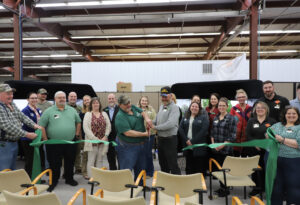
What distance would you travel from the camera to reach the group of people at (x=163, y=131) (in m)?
2.41

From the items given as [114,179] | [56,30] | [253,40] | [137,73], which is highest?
[56,30]

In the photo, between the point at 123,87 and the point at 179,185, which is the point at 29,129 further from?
the point at 123,87

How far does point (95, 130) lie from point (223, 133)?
2.03 meters

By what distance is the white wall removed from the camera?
26.8 feet

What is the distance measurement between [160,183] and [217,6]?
6137mm

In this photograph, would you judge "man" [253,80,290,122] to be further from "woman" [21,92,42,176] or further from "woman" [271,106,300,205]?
"woman" [21,92,42,176]

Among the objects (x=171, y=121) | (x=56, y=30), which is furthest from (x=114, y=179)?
(x=56, y=30)

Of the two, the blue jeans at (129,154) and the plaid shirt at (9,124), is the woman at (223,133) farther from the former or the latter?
the plaid shirt at (9,124)

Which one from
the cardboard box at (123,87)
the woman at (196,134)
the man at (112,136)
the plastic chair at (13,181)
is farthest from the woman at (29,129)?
the cardboard box at (123,87)

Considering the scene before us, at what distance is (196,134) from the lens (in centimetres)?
343

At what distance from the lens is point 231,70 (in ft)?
22.0

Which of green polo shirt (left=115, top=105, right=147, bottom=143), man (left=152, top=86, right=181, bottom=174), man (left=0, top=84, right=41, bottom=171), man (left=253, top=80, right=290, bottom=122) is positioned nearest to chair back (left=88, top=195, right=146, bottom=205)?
green polo shirt (left=115, top=105, right=147, bottom=143)

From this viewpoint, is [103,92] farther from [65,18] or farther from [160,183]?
[160,183]

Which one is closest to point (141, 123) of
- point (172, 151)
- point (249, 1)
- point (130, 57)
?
point (172, 151)
